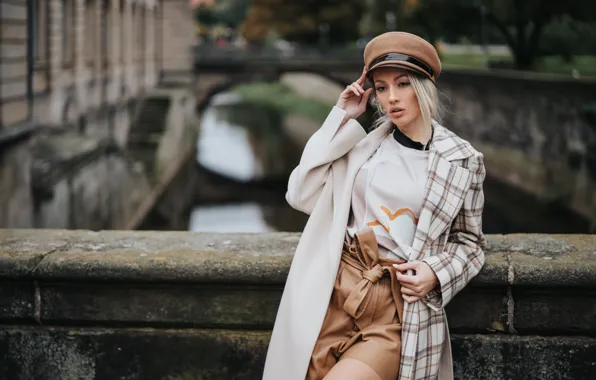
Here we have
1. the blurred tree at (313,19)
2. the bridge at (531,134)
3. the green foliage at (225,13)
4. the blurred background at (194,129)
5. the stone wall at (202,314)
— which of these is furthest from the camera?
the green foliage at (225,13)

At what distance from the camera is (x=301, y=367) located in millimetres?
2412

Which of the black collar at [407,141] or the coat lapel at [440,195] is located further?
the black collar at [407,141]

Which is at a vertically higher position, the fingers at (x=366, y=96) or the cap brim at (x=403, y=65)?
the cap brim at (x=403, y=65)

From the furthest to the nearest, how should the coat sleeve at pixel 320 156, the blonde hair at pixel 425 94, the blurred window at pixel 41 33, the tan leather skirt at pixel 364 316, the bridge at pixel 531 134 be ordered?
the blurred window at pixel 41 33 → the bridge at pixel 531 134 → the coat sleeve at pixel 320 156 → the blonde hair at pixel 425 94 → the tan leather skirt at pixel 364 316

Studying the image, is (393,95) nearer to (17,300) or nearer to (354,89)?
(354,89)

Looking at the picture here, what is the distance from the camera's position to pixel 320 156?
2.59 m

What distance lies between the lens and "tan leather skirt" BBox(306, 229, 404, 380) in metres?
2.37

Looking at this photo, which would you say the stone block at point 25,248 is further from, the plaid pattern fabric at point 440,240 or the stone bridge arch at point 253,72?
the stone bridge arch at point 253,72

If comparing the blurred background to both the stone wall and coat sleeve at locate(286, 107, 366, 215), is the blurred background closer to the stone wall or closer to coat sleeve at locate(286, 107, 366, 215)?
the stone wall

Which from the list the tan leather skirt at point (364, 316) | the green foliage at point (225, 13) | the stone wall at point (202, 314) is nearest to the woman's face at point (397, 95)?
the tan leather skirt at point (364, 316)

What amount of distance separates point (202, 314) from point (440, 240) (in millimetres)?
822

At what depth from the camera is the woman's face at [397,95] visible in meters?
2.49

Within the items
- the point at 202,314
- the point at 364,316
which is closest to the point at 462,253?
the point at 364,316

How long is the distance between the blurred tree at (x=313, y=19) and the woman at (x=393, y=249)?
147ft
